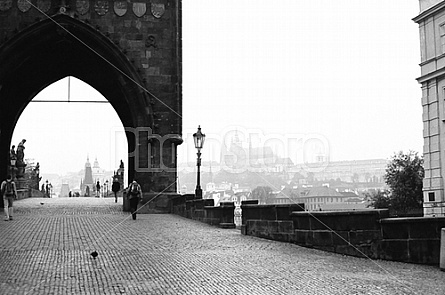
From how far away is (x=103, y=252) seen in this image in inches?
438

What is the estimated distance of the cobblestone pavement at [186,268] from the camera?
7.91 metres

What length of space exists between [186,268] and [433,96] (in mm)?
21176

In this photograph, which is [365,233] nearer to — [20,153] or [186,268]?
[186,268]

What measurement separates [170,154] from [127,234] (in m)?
10.8

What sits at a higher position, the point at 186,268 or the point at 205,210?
the point at 205,210

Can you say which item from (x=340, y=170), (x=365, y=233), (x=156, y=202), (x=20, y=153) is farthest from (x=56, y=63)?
(x=365, y=233)

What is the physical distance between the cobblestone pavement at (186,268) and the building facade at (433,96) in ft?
49.3

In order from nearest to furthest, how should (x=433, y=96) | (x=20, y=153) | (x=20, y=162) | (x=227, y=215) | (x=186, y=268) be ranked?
(x=186, y=268) → (x=227, y=215) → (x=433, y=96) → (x=20, y=162) → (x=20, y=153)

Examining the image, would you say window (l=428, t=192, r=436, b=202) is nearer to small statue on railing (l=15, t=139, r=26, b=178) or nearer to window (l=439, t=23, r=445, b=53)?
window (l=439, t=23, r=445, b=53)

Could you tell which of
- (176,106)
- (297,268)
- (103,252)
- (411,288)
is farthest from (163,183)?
(411,288)

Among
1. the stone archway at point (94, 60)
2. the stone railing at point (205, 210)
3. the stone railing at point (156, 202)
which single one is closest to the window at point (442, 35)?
the stone archway at point (94, 60)

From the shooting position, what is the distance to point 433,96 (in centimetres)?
2795

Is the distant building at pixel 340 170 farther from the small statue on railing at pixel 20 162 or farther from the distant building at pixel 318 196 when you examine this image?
the small statue on railing at pixel 20 162

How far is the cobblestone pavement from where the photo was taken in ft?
25.9
